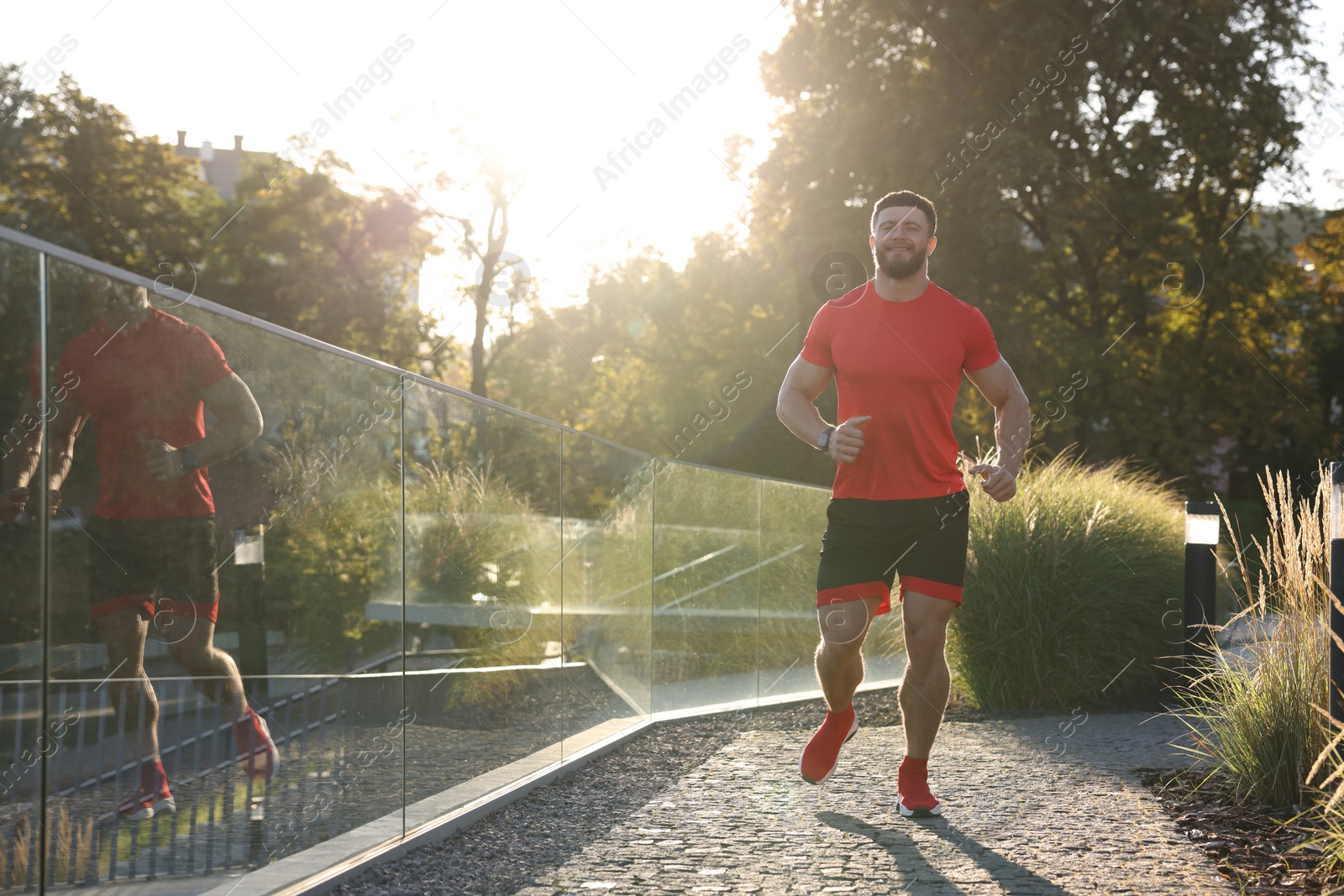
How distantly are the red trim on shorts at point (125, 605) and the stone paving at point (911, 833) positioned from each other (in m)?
1.14

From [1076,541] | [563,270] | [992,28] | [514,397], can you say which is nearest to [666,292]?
[563,270]

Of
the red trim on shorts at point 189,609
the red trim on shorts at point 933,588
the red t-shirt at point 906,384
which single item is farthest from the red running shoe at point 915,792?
the red trim on shorts at point 189,609

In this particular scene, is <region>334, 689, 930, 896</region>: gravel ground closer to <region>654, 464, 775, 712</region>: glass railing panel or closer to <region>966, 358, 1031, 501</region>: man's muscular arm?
<region>654, 464, 775, 712</region>: glass railing panel

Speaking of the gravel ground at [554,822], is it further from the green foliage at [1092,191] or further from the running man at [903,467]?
the green foliage at [1092,191]

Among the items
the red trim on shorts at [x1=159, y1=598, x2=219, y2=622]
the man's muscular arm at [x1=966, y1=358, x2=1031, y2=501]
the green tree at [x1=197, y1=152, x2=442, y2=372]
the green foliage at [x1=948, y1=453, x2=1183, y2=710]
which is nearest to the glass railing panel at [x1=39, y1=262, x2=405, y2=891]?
the red trim on shorts at [x1=159, y1=598, x2=219, y2=622]

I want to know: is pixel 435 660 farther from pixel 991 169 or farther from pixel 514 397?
pixel 514 397

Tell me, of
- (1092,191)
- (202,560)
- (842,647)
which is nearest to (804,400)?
(842,647)

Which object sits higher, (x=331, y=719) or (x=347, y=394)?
(x=347, y=394)

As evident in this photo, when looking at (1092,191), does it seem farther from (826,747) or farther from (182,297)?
(182,297)

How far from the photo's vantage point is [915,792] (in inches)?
152

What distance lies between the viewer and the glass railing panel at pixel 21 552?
2098mm

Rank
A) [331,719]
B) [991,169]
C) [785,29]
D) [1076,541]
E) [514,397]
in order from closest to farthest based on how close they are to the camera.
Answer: [331,719] < [1076,541] < [991,169] < [785,29] < [514,397]

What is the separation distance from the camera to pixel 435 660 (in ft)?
12.7

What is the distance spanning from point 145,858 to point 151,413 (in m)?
0.89
